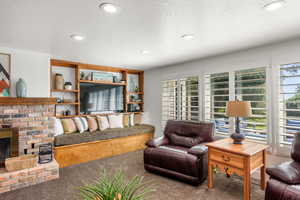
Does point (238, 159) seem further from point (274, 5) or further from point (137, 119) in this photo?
point (137, 119)

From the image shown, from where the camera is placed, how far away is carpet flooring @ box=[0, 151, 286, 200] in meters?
2.33

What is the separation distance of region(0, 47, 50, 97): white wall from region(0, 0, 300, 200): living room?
2 cm

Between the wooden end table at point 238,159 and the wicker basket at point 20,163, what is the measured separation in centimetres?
286

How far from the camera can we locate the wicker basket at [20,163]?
2.63m

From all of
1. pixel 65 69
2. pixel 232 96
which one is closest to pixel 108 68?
pixel 65 69

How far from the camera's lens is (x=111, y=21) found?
2.02 meters

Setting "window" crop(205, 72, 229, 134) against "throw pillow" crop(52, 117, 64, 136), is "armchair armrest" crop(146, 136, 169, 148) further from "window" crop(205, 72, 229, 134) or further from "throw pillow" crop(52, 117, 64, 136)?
"throw pillow" crop(52, 117, 64, 136)

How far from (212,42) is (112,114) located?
10.7 ft

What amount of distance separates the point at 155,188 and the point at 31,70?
3172 mm

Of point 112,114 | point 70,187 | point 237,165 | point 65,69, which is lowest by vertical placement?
point 70,187

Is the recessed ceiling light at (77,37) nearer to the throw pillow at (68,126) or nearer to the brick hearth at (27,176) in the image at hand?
the throw pillow at (68,126)

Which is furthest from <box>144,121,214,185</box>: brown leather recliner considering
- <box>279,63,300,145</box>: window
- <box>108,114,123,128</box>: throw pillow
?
<box>108,114,123,128</box>: throw pillow

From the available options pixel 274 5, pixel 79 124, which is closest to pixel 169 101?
pixel 79 124

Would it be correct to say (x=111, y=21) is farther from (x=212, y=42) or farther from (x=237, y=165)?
(x=237, y=165)
